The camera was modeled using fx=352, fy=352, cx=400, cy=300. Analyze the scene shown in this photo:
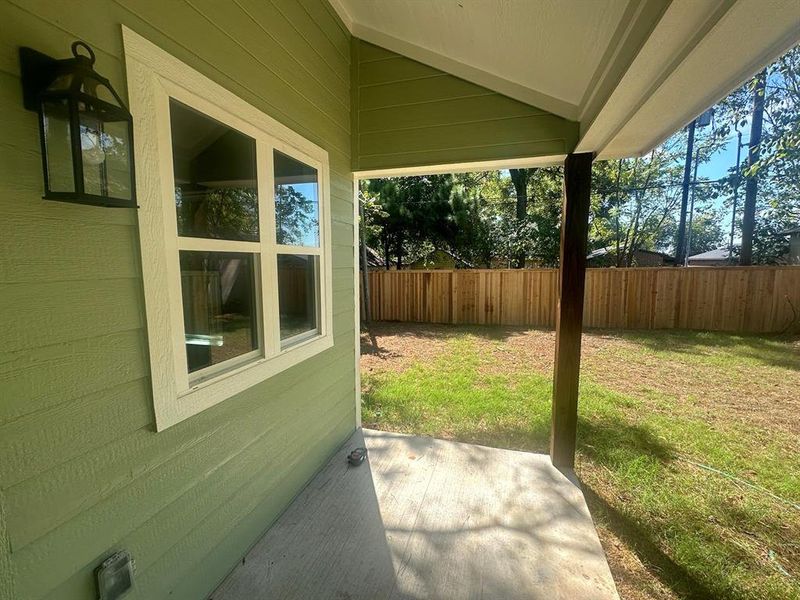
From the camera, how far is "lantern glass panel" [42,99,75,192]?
2.74 feet

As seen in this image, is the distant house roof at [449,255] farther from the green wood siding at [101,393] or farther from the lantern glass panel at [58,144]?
the lantern glass panel at [58,144]

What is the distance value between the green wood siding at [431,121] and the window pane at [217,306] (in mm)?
1388

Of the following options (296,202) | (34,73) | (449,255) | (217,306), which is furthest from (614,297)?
(34,73)

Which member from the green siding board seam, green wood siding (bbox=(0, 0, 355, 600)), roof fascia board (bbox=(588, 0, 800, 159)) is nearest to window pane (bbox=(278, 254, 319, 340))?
green wood siding (bbox=(0, 0, 355, 600))

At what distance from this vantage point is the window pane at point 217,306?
134 cm

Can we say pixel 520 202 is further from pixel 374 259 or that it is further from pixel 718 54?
pixel 718 54

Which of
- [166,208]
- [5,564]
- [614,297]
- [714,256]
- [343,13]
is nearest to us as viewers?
[5,564]

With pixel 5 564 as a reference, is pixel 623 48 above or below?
above

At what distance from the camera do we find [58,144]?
2.84 feet

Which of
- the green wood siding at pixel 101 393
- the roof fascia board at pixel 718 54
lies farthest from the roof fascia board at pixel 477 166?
the green wood siding at pixel 101 393

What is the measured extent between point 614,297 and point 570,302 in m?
5.99

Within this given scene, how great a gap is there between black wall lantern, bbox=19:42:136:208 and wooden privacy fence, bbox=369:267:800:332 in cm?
720

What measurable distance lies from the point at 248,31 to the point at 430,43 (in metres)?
1.17

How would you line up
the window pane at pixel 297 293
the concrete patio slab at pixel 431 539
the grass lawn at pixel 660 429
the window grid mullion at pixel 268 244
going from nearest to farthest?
the concrete patio slab at pixel 431 539, the window grid mullion at pixel 268 244, the grass lawn at pixel 660 429, the window pane at pixel 297 293
